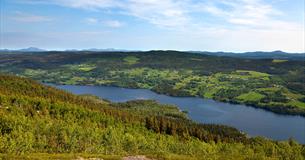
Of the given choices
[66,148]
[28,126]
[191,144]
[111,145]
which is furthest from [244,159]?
[28,126]

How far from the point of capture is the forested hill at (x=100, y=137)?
95.9 m

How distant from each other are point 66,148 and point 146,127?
68.1 m

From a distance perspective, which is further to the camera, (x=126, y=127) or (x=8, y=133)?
(x=126, y=127)

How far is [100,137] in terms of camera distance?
124188 mm

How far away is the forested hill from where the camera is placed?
315 feet

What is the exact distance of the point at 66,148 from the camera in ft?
342

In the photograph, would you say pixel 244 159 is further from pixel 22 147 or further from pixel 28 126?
pixel 28 126

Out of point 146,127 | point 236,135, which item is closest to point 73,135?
point 146,127

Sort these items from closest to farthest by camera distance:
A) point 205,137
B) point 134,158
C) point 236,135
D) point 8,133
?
point 134,158 → point 8,133 → point 205,137 → point 236,135

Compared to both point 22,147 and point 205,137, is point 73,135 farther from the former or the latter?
point 205,137

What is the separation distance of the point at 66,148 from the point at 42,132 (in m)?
17.1

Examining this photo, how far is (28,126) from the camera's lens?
120438 millimetres

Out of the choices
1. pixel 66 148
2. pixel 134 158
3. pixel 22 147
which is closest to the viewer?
pixel 134 158

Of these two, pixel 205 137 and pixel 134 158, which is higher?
pixel 134 158
